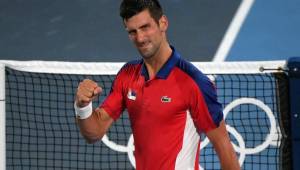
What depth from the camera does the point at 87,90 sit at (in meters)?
4.90

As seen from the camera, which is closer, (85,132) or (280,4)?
(85,132)

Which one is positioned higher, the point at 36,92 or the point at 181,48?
the point at 181,48

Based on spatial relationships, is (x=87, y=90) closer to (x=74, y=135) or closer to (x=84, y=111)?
(x=84, y=111)

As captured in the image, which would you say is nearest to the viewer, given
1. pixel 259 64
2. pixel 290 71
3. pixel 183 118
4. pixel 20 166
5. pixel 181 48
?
pixel 183 118

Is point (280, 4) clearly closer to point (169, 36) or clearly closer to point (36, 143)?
point (169, 36)

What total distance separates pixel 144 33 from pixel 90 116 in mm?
684

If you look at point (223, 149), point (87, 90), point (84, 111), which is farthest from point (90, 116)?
point (223, 149)

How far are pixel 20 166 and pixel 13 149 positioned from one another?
327 millimetres

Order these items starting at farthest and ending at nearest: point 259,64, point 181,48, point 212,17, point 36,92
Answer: point 212,17 < point 181,48 < point 36,92 < point 259,64

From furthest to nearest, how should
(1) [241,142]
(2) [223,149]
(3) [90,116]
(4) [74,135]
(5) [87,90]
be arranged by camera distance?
(4) [74,135] → (1) [241,142] → (3) [90,116] → (2) [223,149] → (5) [87,90]

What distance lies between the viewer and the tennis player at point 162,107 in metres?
5.12

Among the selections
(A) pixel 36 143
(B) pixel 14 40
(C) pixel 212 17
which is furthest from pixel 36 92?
(C) pixel 212 17

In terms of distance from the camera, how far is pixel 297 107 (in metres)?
7.15

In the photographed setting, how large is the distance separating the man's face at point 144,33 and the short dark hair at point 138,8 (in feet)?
0.09
